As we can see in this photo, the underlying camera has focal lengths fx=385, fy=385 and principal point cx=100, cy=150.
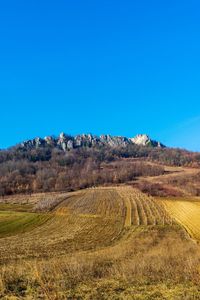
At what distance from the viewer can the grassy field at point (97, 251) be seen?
33.4 feet

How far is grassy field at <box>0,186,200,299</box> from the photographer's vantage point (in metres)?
10.2

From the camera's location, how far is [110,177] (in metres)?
177

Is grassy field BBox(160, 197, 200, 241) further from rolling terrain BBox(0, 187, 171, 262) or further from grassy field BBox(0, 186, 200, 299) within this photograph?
rolling terrain BBox(0, 187, 171, 262)

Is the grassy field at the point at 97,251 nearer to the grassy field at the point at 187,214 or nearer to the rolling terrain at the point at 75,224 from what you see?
the rolling terrain at the point at 75,224

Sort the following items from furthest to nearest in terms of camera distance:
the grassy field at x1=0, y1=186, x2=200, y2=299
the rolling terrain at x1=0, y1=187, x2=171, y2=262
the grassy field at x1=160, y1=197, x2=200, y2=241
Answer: the grassy field at x1=160, y1=197, x2=200, y2=241 < the rolling terrain at x1=0, y1=187, x2=171, y2=262 < the grassy field at x1=0, y1=186, x2=200, y2=299

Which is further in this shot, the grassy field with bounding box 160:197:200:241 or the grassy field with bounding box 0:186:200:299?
the grassy field with bounding box 160:197:200:241

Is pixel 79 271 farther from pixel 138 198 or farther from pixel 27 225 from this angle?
pixel 138 198

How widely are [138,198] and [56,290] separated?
9442 centimetres

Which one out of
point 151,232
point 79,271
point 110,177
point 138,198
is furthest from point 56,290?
point 110,177

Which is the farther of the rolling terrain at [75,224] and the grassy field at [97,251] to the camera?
the rolling terrain at [75,224]

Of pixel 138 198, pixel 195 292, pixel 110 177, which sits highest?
pixel 110 177

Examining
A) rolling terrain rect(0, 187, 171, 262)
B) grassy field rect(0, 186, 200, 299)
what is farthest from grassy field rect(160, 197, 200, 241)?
rolling terrain rect(0, 187, 171, 262)

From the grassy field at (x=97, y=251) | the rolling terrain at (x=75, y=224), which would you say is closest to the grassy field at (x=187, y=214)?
the grassy field at (x=97, y=251)

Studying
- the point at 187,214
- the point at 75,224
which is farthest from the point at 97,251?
the point at 187,214
